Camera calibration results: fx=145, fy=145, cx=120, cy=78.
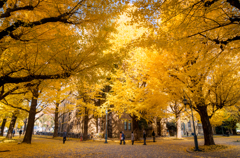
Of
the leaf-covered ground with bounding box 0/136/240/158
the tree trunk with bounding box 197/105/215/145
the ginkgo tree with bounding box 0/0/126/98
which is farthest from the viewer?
the tree trunk with bounding box 197/105/215/145

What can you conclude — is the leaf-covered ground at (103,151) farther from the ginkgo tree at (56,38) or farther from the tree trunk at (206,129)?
the ginkgo tree at (56,38)

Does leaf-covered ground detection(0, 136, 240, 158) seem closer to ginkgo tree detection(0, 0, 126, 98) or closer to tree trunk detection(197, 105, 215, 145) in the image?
tree trunk detection(197, 105, 215, 145)

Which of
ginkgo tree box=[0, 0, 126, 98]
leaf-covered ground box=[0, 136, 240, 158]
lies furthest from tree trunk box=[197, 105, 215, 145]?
ginkgo tree box=[0, 0, 126, 98]

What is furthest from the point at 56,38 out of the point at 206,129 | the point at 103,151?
the point at 206,129

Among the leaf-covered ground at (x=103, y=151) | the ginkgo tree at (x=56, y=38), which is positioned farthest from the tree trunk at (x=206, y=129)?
the ginkgo tree at (x=56, y=38)

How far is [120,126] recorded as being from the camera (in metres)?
27.5

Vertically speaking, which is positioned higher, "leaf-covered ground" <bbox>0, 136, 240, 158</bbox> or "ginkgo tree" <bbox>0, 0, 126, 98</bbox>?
"ginkgo tree" <bbox>0, 0, 126, 98</bbox>

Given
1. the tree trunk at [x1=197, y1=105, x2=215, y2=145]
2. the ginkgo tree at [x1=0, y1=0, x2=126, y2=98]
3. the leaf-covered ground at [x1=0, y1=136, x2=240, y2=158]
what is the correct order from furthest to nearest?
the tree trunk at [x1=197, y1=105, x2=215, y2=145] → the leaf-covered ground at [x1=0, y1=136, x2=240, y2=158] → the ginkgo tree at [x1=0, y1=0, x2=126, y2=98]

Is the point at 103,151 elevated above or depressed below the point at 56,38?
below

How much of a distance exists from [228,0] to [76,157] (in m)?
9.75

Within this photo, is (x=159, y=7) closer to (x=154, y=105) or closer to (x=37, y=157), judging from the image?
(x=37, y=157)

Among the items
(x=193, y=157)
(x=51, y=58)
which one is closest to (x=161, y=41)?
(x=51, y=58)

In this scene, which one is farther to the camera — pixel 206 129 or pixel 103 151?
pixel 206 129

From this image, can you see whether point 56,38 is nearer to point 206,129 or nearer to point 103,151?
point 103,151
